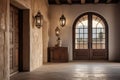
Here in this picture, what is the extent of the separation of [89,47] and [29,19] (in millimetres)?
5755

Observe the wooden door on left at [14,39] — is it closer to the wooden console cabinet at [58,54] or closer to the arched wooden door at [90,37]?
the wooden console cabinet at [58,54]

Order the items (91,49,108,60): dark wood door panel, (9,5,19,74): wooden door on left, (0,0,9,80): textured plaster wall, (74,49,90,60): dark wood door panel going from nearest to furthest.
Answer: (0,0,9,80): textured plaster wall, (9,5,19,74): wooden door on left, (91,49,108,60): dark wood door panel, (74,49,90,60): dark wood door panel

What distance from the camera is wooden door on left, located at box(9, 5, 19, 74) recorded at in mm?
7910

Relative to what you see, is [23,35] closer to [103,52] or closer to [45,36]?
[45,36]

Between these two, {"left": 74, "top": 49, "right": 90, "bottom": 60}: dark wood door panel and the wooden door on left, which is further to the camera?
{"left": 74, "top": 49, "right": 90, "bottom": 60}: dark wood door panel

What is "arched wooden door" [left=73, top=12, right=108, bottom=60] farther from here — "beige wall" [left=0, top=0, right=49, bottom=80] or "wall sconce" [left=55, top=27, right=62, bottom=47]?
"beige wall" [left=0, top=0, right=49, bottom=80]

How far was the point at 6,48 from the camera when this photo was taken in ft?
19.7

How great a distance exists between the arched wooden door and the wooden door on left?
5721mm

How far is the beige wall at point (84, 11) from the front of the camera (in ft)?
44.8

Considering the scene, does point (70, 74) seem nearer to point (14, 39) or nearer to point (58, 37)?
point (14, 39)

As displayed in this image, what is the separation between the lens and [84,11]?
13.8 meters

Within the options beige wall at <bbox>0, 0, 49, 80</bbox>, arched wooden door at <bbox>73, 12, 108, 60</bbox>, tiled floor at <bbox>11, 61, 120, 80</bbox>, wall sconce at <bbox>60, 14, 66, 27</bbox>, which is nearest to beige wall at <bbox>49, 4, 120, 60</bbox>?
arched wooden door at <bbox>73, 12, 108, 60</bbox>

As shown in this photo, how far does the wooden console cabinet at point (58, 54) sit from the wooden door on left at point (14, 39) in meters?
4.36

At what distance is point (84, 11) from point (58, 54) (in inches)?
108
